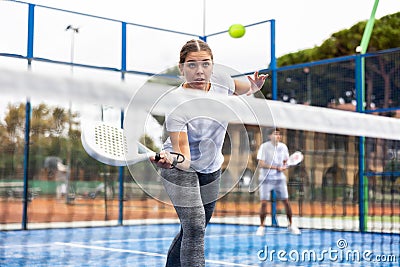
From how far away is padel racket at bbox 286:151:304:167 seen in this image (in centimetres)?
805

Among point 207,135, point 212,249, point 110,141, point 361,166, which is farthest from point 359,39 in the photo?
point 110,141

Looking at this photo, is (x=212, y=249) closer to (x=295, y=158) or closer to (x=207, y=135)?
(x=295, y=158)

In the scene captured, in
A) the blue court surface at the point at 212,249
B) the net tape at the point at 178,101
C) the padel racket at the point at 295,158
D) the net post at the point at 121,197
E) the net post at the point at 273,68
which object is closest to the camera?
the net tape at the point at 178,101

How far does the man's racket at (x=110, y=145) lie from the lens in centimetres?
272

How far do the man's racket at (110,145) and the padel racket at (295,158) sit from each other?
5.22m

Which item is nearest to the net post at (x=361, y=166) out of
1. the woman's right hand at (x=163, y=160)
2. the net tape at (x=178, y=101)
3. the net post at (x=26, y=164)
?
the net post at (x=26, y=164)

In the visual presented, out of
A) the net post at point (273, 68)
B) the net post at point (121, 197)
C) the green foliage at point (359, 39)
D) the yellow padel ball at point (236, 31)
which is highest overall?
the green foliage at point (359, 39)

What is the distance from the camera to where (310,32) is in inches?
1065

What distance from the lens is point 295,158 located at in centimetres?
819

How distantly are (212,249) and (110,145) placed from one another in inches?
155

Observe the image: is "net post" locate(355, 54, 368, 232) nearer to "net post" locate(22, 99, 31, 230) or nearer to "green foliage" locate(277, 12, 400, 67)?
"net post" locate(22, 99, 31, 230)

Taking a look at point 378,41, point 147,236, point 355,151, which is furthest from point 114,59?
point 378,41

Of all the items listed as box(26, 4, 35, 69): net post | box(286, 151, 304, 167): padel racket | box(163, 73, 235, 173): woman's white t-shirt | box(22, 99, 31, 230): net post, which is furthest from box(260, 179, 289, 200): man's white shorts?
box(163, 73, 235, 173): woman's white t-shirt

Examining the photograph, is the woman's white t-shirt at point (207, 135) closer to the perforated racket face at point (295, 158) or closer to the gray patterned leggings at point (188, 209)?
the gray patterned leggings at point (188, 209)
